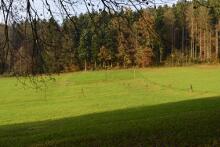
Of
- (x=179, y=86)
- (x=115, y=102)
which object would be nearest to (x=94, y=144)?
(x=115, y=102)

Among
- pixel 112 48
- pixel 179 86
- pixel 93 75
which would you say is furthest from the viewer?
pixel 93 75

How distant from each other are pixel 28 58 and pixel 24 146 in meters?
2.46

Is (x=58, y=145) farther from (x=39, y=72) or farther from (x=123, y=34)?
(x=123, y=34)

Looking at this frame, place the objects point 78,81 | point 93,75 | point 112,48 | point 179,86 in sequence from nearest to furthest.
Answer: point 112,48
point 179,86
point 78,81
point 93,75

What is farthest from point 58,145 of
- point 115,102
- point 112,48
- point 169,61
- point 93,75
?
point 169,61

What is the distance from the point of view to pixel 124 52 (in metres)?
12.1

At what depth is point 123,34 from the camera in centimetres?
1141

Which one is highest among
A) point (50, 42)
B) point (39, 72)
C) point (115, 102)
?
point (50, 42)

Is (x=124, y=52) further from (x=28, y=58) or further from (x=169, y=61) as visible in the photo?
(x=169, y=61)

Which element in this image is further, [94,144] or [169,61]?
[169,61]

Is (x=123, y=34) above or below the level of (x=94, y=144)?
above

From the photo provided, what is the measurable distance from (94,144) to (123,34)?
2773 millimetres

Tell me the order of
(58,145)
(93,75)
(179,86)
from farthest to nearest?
(93,75) < (179,86) < (58,145)

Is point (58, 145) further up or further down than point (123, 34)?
further down
